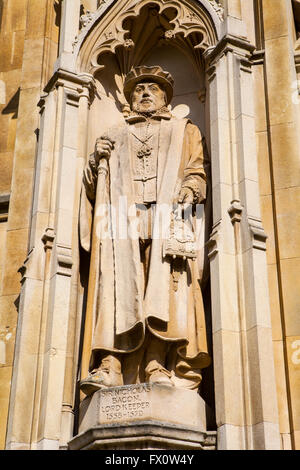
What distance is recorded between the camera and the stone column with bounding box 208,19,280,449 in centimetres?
775

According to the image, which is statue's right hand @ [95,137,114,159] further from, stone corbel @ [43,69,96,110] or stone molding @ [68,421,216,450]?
stone molding @ [68,421,216,450]

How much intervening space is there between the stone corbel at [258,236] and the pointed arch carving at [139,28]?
258 cm

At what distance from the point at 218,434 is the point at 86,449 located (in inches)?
47.8

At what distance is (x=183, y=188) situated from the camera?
9180 mm

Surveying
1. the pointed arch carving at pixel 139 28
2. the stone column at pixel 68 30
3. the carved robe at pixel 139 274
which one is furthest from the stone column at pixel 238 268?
the stone column at pixel 68 30

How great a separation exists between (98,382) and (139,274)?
120cm

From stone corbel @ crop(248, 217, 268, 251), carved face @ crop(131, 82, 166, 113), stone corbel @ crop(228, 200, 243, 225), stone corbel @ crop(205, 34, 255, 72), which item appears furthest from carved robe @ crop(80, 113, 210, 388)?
stone corbel @ crop(205, 34, 255, 72)

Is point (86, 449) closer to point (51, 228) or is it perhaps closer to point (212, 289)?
point (212, 289)

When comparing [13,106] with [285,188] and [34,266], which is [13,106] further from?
[285,188]

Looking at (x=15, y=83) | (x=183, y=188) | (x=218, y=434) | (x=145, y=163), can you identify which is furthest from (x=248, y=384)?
(x=15, y=83)

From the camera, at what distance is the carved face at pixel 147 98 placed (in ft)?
33.2

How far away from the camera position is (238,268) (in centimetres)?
850

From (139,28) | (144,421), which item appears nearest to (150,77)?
(139,28)

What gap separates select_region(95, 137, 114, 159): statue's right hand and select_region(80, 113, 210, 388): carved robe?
0.07m
